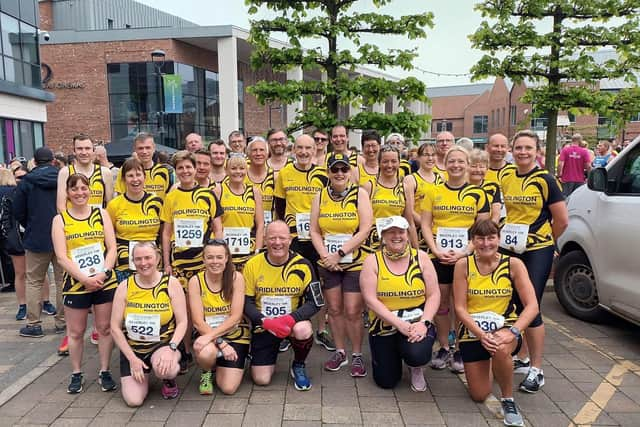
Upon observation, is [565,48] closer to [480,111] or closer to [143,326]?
[143,326]

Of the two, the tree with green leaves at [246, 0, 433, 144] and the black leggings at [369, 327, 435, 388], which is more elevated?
the tree with green leaves at [246, 0, 433, 144]

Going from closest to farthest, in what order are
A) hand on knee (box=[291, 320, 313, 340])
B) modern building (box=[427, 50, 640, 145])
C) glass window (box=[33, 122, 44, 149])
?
hand on knee (box=[291, 320, 313, 340]) < glass window (box=[33, 122, 44, 149]) < modern building (box=[427, 50, 640, 145])

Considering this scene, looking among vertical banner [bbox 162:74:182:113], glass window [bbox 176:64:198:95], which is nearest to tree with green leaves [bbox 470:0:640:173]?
vertical banner [bbox 162:74:182:113]

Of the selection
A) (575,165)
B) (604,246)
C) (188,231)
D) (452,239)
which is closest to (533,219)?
(452,239)

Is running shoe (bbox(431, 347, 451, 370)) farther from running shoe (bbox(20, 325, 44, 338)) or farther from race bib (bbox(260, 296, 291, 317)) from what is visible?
running shoe (bbox(20, 325, 44, 338))

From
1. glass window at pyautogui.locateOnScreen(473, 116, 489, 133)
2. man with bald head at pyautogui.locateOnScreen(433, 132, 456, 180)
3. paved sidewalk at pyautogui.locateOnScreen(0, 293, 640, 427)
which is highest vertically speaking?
glass window at pyautogui.locateOnScreen(473, 116, 489, 133)

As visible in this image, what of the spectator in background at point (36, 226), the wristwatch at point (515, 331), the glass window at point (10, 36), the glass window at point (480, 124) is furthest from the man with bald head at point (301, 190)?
the glass window at point (480, 124)

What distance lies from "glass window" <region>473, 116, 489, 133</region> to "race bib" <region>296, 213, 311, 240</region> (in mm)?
72281

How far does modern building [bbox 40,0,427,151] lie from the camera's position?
84.3ft

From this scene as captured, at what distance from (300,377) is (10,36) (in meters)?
21.1

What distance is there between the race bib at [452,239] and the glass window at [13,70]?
66.7 ft

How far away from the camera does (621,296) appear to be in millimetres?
4613

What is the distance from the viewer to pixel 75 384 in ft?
13.3

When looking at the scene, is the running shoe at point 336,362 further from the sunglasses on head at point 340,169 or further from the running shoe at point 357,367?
the sunglasses on head at point 340,169
